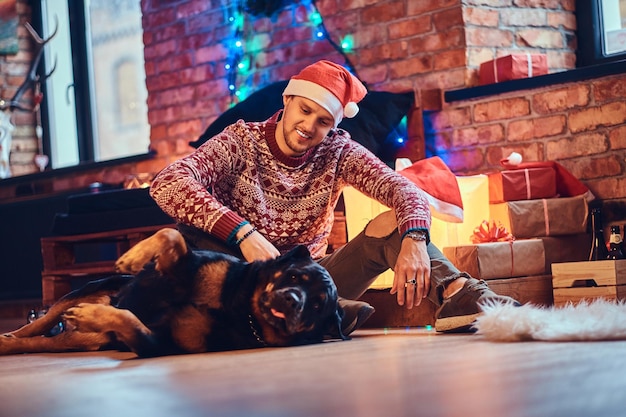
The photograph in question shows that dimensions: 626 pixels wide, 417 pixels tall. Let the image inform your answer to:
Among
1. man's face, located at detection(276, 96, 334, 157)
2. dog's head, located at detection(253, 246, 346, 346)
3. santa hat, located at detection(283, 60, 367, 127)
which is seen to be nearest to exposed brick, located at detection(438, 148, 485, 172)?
santa hat, located at detection(283, 60, 367, 127)

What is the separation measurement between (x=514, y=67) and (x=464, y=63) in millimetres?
257

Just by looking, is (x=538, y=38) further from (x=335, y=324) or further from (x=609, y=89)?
(x=335, y=324)

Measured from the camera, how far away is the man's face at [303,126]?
2949 millimetres

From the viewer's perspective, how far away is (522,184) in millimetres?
3904

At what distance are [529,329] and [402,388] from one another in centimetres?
88

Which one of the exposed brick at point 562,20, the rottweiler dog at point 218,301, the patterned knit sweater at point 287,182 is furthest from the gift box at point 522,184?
the rottweiler dog at point 218,301

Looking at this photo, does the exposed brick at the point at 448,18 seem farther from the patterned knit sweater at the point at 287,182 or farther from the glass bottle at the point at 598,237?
the patterned knit sweater at the point at 287,182

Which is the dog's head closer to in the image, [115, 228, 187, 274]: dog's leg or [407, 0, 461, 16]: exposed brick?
[115, 228, 187, 274]: dog's leg

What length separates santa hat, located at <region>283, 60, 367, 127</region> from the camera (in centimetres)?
304

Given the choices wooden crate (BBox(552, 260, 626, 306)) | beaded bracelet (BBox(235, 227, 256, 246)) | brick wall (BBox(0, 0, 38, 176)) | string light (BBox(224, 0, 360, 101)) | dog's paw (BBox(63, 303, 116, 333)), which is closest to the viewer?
dog's paw (BBox(63, 303, 116, 333))

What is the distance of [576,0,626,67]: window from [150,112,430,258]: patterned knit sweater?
175 cm

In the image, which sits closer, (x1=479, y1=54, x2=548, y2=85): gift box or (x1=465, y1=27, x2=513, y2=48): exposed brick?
(x1=479, y1=54, x2=548, y2=85): gift box

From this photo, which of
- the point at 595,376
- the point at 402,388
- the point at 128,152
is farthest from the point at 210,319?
the point at 128,152

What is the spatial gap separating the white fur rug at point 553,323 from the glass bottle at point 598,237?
1334 mm
